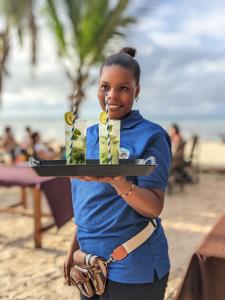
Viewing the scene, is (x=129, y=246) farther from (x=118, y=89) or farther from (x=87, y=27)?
(x=87, y=27)

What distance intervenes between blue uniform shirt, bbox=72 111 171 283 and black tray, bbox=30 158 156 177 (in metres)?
0.11

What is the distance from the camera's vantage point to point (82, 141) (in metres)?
1.23

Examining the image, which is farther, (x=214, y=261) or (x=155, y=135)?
(x=214, y=261)

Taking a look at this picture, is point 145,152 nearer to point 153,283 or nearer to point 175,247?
point 153,283

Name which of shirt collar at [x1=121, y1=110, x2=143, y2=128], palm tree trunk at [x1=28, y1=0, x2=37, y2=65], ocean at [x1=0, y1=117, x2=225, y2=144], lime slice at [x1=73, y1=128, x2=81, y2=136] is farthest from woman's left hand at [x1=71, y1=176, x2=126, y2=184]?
ocean at [x1=0, y1=117, x2=225, y2=144]

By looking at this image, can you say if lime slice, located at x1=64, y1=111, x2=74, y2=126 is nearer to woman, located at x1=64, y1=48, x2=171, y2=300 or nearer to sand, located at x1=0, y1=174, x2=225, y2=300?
woman, located at x1=64, y1=48, x2=171, y2=300

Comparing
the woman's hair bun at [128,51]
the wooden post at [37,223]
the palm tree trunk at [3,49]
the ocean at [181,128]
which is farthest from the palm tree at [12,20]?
the woman's hair bun at [128,51]

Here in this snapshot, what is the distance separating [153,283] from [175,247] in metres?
3.38

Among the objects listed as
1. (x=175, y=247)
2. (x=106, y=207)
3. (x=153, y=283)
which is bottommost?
(x=175, y=247)

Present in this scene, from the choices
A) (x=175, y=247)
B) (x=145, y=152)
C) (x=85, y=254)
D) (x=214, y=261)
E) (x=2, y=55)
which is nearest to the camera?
(x=145, y=152)

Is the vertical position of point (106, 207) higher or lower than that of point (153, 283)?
higher

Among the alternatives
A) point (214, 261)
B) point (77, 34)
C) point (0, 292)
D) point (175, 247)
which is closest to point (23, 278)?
point (0, 292)

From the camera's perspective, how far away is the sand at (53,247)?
3.55 m

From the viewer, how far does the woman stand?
1370mm
